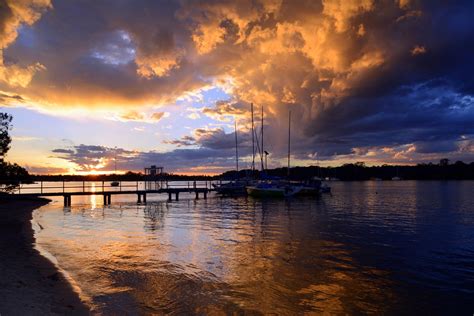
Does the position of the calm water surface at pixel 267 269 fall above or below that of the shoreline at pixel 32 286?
below

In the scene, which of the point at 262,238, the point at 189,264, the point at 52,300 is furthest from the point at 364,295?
the point at 262,238

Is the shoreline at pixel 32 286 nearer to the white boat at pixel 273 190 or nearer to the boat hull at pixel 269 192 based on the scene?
the boat hull at pixel 269 192

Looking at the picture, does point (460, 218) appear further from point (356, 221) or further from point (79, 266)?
point (79, 266)

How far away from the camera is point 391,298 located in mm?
12422

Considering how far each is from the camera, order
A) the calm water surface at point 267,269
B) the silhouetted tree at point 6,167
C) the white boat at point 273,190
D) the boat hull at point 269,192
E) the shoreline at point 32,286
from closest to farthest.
Result: the shoreline at point 32,286
the calm water surface at point 267,269
the silhouetted tree at point 6,167
the boat hull at point 269,192
the white boat at point 273,190

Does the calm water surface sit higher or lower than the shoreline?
lower

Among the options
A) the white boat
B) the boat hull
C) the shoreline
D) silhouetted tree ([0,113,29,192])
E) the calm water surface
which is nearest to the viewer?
the shoreline

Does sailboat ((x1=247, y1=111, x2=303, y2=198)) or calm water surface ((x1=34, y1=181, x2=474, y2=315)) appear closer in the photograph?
calm water surface ((x1=34, y1=181, x2=474, y2=315))

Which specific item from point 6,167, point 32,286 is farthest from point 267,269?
point 6,167

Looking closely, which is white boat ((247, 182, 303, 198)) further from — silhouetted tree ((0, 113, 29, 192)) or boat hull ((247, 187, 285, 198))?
silhouetted tree ((0, 113, 29, 192))

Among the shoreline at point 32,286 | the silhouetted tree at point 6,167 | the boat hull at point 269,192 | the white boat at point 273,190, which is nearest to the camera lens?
the shoreline at point 32,286

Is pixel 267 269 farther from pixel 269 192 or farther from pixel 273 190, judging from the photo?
pixel 269 192

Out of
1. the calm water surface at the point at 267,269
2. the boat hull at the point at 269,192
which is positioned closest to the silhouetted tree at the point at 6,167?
the calm water surface at the point at 267,269

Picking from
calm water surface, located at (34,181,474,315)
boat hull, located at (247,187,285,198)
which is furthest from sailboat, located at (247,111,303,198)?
calm water surface, located at (34,181,474,315)
